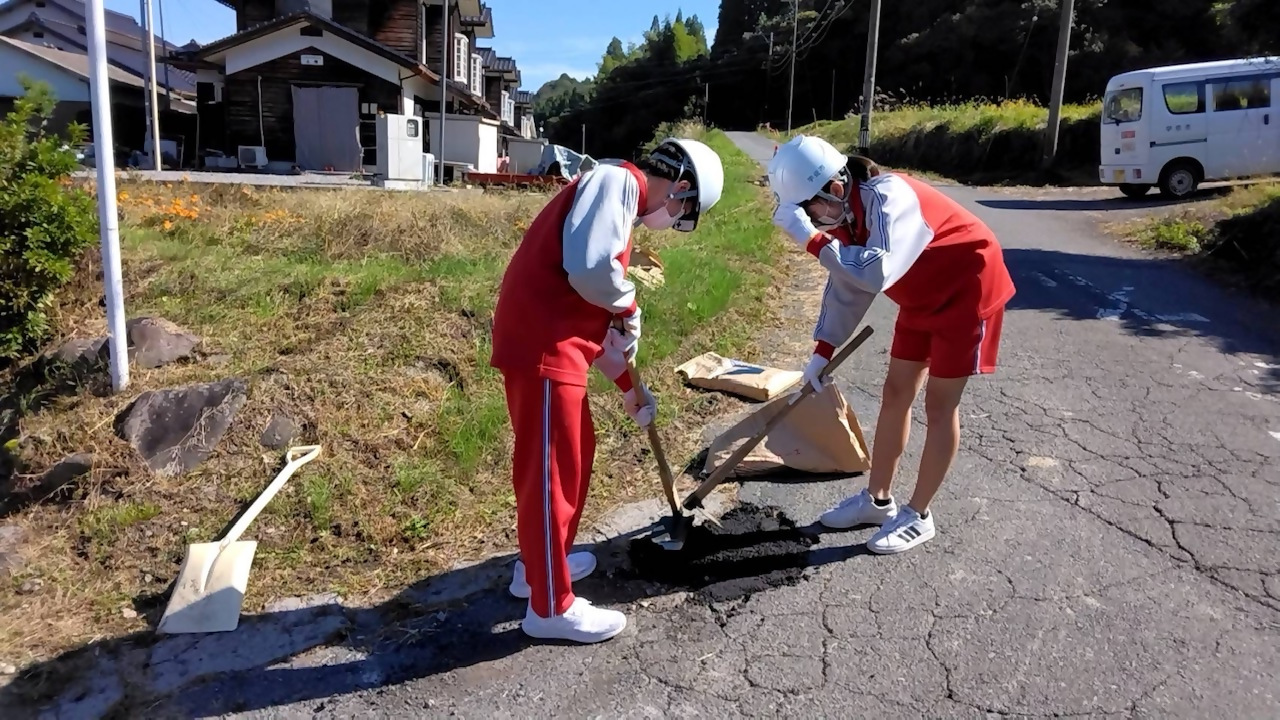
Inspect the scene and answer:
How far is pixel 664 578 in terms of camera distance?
10.9 ft

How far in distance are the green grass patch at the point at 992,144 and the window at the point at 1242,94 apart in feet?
15.2

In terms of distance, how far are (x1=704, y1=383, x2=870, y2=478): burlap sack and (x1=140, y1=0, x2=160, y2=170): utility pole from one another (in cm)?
1697

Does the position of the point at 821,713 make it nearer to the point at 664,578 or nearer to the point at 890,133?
the point at 664,578

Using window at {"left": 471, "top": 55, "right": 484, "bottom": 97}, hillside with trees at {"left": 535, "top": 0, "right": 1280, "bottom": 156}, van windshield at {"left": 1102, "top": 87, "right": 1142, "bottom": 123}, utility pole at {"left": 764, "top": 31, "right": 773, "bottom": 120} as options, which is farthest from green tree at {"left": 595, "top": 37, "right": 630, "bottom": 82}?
van windshield at {"left": 1102, "top": 87, "right": 1142, "bottom": 123}

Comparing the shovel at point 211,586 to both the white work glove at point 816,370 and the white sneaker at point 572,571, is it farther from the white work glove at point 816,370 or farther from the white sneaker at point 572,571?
the white work glove at point 816,370

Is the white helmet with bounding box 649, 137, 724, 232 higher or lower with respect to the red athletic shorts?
higher

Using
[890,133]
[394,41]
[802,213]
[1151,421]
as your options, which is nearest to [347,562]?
[802,213]

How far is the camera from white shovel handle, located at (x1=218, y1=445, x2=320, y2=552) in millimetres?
A: 3414

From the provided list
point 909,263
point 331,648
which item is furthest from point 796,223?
point 331,648

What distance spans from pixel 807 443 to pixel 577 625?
5.48ft

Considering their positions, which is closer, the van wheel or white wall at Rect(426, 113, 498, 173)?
the van wheel

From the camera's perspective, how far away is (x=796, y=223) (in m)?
2.94

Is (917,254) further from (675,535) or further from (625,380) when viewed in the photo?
(675,535)

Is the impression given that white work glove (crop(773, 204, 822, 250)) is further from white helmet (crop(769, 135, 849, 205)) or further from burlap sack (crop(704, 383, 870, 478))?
burlap sack (crop(704, 383, 870, 478))
